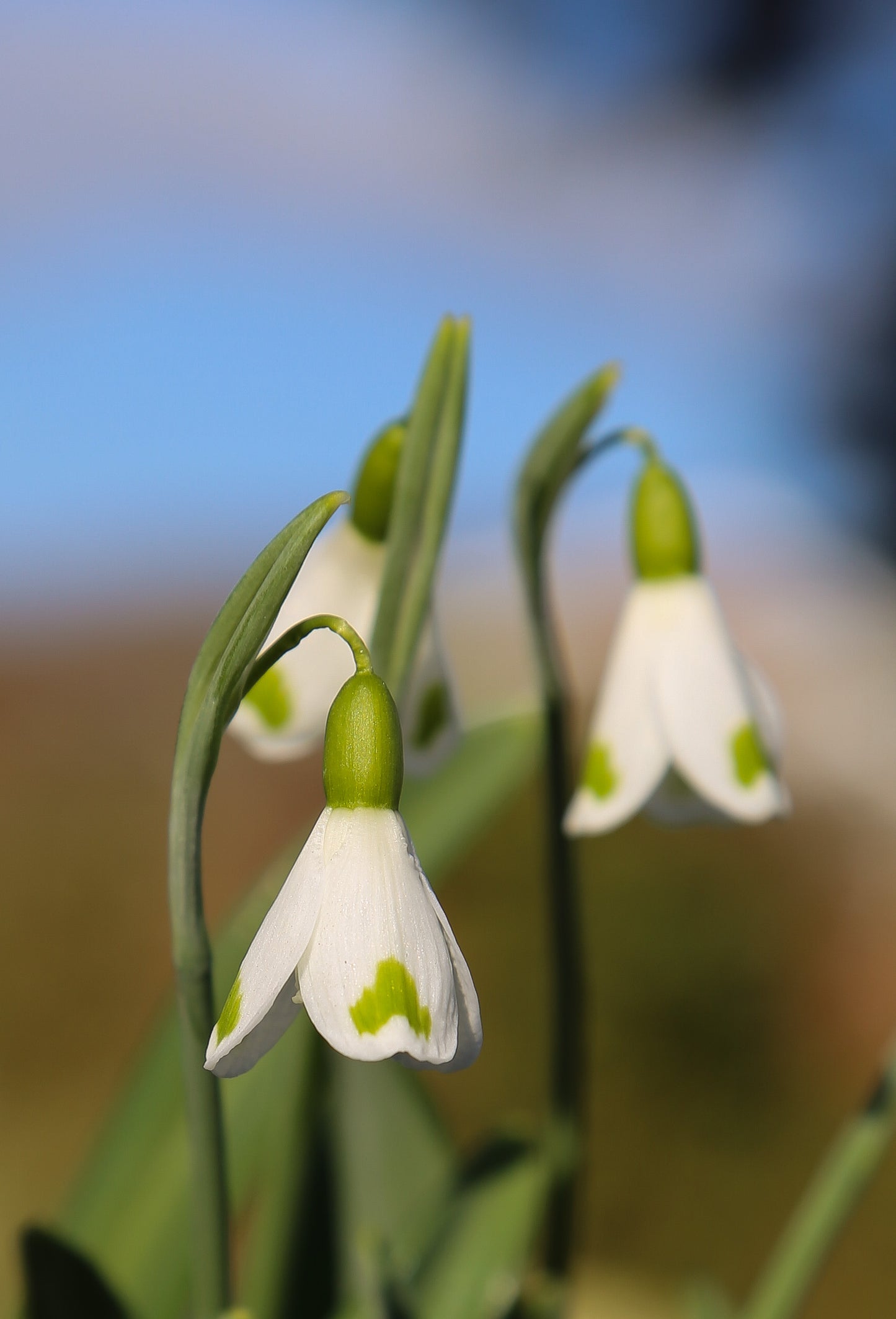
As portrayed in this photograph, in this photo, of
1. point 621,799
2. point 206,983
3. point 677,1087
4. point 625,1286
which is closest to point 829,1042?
point 677,1087

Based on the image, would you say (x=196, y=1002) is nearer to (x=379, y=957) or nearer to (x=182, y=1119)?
(x=379, y=957)

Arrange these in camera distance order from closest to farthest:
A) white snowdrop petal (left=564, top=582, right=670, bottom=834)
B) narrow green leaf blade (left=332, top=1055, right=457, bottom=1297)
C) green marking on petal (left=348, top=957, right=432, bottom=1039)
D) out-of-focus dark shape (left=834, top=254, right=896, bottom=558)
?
green marking on petal (left=348, top=957, right=432, bottom=1039), white snowdrop petal (left=564, top=582, right=670, bottom=834), narrow green leaf blade (left=332, top=1055, right=457, bottom=1297), out-of-focus dark shape (left=834, top=254, right=896, bottom=558)

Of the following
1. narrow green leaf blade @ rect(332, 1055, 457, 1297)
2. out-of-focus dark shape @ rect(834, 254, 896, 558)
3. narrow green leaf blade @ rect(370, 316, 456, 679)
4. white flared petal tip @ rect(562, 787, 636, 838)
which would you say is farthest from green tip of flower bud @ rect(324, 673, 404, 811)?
out-of-focus dark shape @ rect(834, 254, 896, 558)

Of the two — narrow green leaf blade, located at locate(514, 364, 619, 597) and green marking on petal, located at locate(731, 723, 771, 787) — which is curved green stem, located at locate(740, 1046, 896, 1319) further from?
narrow green leaf blade, located at locate(514, 364, 619, 597)

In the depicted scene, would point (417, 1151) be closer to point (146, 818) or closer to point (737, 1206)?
point (737, 1206)

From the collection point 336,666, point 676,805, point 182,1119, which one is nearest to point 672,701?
point 676,805

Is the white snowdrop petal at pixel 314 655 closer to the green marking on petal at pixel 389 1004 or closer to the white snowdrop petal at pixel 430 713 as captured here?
the white snowdrop petal at pixel 430 713
